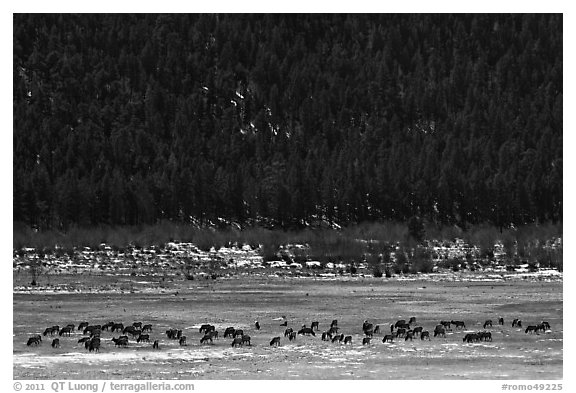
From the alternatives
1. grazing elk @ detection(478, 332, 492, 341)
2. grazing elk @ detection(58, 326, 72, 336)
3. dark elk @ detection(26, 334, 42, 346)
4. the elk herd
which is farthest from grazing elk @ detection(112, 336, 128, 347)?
grazing elk @ detection(478, 332, 492, 341)

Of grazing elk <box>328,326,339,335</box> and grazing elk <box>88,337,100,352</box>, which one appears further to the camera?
grazing elk <box>328,326,339,335</box>

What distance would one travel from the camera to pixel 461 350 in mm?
21359

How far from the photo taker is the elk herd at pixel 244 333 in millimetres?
21703

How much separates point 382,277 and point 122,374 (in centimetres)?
2122

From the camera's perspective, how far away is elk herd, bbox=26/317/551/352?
71.2ft

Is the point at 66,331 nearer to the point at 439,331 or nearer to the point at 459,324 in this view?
the point at 439,331

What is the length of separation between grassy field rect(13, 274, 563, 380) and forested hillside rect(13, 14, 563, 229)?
42527 mm

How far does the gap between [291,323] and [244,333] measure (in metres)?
1.93

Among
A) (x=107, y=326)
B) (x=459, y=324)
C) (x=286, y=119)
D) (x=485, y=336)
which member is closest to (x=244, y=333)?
(x=107, y=326)

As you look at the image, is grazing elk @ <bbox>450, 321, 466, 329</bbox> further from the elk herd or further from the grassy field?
the grassy field

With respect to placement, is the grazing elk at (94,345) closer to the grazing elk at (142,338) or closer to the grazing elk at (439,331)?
the grazing elk at (142,338)

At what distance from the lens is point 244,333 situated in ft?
77.8

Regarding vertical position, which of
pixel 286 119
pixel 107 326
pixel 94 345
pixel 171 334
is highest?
pixel 286 119

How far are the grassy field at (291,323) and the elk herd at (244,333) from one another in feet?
0.58
